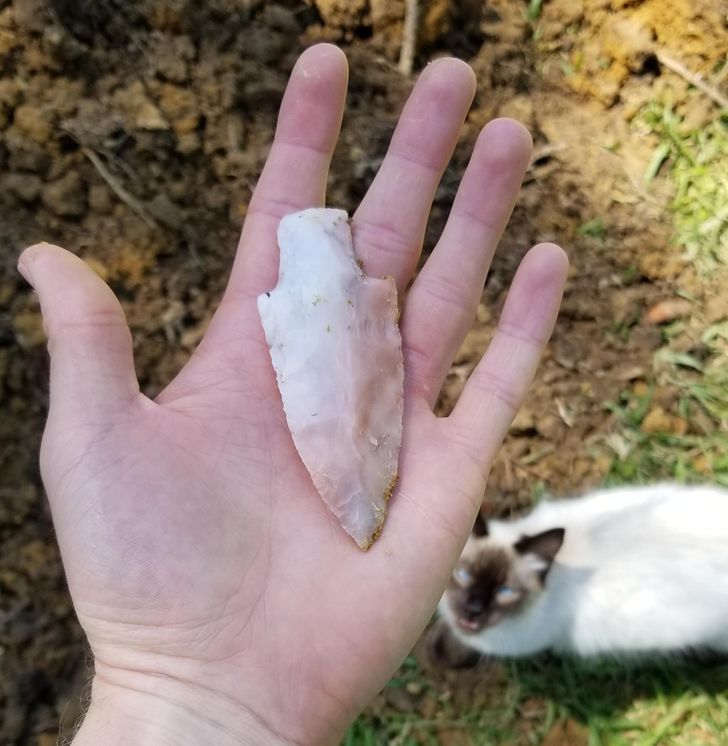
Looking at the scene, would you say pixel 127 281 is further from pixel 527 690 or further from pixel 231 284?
pixel 527 690

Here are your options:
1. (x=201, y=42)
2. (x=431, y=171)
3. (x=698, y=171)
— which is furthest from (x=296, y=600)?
(x=698, y=171)

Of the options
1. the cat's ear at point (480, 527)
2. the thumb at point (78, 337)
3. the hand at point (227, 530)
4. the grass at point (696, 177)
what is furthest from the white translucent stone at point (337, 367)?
the grass at point (696, 177)

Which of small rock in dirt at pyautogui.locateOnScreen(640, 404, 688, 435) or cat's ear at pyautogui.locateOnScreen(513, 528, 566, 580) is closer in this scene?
cat's ear at pyautogui.locateOnScreen(513, 528, 566, 580)

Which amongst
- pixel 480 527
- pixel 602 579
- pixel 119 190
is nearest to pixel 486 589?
pixel 480 527

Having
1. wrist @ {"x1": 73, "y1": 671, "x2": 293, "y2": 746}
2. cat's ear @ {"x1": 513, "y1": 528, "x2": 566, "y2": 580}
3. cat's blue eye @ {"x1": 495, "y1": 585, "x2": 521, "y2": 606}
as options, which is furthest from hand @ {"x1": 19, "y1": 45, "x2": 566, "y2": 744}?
cat's blue eye @ {"x1": 495, "y1": 585, "x2": 521, "y2": 606}

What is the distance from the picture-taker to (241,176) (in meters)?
2.94

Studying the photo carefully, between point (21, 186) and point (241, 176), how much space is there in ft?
2.55

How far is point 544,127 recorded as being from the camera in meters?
3.33

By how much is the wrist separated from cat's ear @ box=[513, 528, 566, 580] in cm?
117

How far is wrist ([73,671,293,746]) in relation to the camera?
1.65 metres

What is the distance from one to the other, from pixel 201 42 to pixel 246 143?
1.38ft

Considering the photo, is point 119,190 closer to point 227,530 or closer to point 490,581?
point 227,530

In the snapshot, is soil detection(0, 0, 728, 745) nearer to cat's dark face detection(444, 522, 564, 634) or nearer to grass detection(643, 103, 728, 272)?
grass detection(643, 103, 728, 272)

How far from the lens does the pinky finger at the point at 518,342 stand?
2104 mm
